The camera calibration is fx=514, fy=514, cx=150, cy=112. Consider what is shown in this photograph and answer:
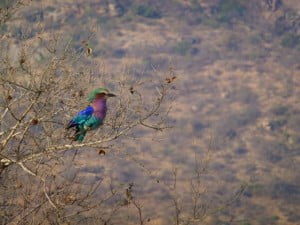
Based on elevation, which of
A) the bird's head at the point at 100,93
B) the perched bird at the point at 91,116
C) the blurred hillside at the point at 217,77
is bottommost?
the blurred hillside at the point at 217,77

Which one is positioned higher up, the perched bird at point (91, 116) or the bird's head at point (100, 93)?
the bird's head at point (100, 93)

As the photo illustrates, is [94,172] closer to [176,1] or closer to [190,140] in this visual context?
[190,140]

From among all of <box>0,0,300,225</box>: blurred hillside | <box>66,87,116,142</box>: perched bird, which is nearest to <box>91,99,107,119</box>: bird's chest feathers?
<box>66,87,116,142</box>: perched bird

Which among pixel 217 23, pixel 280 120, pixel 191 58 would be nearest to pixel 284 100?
pixel 280 120

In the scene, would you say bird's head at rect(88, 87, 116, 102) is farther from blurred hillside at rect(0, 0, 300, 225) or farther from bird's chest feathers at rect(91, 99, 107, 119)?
blurred hillside at rect(0, 0, 300, 225)

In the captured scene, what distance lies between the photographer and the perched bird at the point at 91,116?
19.2 feet

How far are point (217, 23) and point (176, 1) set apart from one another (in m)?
3.97

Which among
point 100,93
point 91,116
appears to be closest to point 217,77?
point 100,93

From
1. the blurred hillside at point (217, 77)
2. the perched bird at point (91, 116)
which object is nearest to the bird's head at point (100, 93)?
the perched bird at point (91, 116)

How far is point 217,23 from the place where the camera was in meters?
37.7

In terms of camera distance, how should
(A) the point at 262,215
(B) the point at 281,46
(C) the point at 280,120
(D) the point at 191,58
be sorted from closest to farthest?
1. (A) the point at 262,215
2. (C) the point at 280,120
3. (D) the point at 191,58
4. (B) the point at 281,46

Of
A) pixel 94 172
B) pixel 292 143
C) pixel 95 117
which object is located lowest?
pixel 292 143

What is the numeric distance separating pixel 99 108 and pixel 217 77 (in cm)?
2644

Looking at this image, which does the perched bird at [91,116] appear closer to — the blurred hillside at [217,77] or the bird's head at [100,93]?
the bird's head at [100,93]
